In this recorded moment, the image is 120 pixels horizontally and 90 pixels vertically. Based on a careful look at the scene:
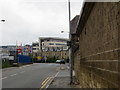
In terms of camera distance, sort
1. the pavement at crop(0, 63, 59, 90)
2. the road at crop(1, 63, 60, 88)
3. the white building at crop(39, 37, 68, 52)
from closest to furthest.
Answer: the pavement at crop(0, 63, 59, 90) < the road at crop(1, 63, 60, 88) < the white building at crop(39, 37, 68, 52)

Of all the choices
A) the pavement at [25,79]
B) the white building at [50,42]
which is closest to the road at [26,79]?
the pavement at [25,79]

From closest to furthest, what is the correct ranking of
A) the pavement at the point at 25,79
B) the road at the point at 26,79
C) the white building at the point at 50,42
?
the pavement at the point at 25,79 → the road at the point at 26,79 → the white building at the point at 50,42

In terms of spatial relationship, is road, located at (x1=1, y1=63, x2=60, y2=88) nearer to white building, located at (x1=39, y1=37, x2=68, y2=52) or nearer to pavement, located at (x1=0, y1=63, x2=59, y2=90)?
pavement, located at (x1=0, y1=63, x2=59, y2=90)

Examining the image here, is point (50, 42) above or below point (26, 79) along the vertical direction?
above

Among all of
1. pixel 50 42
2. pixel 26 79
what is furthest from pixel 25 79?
pixel 50 42

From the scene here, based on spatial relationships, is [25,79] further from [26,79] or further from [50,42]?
[50,42]

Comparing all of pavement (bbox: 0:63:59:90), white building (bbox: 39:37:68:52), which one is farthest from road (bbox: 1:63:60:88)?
white building (bbox: 39:37:68:52)

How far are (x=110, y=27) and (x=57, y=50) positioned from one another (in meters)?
131

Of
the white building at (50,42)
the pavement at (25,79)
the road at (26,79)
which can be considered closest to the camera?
the pavement at (25,79)

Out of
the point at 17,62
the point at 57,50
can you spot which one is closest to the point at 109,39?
the point at 17,62

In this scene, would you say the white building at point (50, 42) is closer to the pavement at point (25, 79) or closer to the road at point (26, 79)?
the road at point (26, 79)

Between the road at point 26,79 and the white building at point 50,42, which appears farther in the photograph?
the white building at point 50,42

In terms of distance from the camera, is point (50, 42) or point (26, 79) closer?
point (26, 79)

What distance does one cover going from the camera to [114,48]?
3977mm
